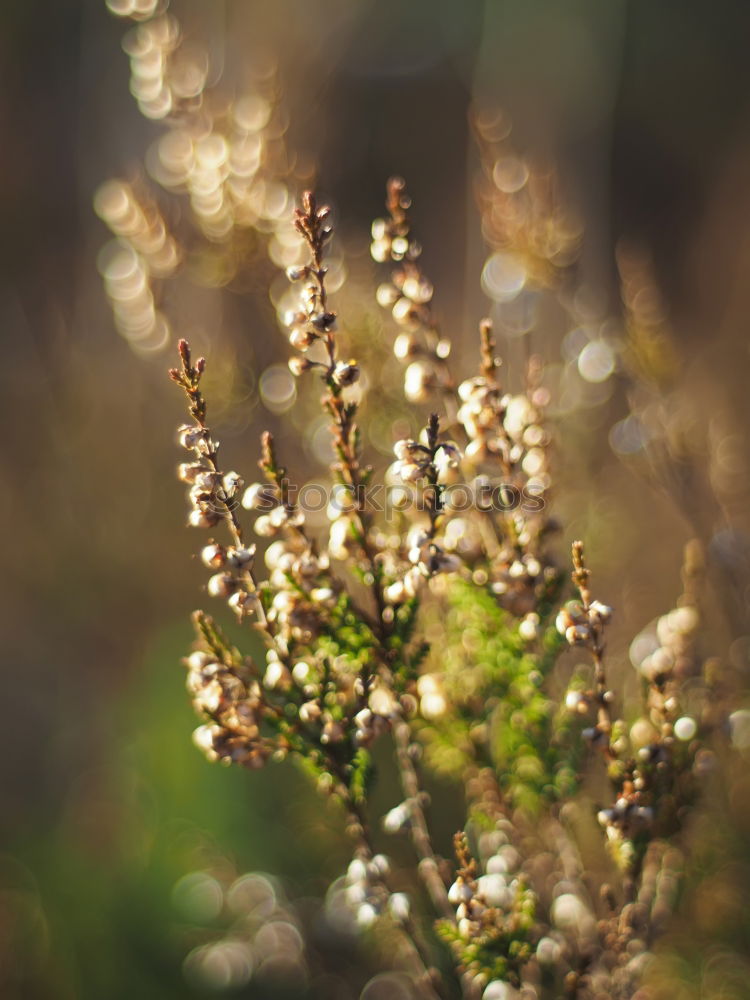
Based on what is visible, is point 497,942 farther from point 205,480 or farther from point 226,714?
point 205,480

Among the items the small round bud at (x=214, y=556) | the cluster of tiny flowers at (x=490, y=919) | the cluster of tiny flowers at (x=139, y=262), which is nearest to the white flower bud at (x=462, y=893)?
the cluster of tiny flowers at (x=490, y=919)

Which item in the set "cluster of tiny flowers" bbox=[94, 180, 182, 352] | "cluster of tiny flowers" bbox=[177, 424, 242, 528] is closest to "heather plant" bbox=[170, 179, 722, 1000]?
"cluster of tiny flowers" bbox=[177, 424, 242, 528]

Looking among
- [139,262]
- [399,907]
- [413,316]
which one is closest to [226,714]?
[399,907]

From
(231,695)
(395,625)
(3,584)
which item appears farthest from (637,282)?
(3,584)

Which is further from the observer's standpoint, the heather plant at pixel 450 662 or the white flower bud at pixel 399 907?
the white flower bud at pixel 399 907

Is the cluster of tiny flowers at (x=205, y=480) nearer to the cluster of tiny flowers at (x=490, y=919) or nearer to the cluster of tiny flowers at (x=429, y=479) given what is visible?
the cluster of tiny flowers at (x=429, y=479)

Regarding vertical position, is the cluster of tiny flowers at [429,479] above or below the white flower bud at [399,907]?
above

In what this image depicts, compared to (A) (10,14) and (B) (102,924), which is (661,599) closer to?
(B) (102,924)
